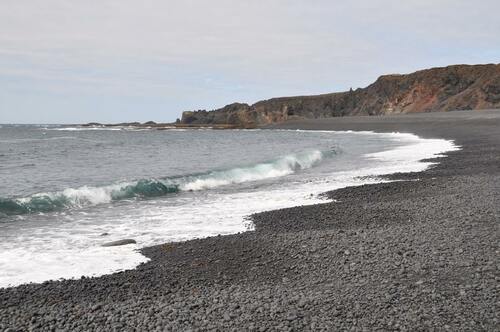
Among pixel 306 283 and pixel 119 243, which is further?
pixel 119 243

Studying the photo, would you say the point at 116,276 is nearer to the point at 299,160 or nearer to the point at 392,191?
the point at 392,191

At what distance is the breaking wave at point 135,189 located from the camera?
43.3ft

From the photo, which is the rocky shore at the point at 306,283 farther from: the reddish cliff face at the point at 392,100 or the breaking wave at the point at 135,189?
the reddish cliff face at the point at 392,100

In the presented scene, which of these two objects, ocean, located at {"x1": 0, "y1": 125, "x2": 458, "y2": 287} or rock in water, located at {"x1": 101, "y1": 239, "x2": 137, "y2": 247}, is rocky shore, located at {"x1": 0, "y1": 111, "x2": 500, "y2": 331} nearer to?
rock in water, located at {"x1": 101, "y1": 239, "x2": 137, "y2": 247}

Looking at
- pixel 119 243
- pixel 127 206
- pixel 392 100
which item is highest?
pixel 392 100

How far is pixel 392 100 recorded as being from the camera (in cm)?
10988

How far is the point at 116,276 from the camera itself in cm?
700

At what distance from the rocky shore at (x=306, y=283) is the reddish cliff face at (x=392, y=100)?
3345 inches

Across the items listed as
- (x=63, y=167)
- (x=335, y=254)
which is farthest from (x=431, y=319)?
(x=63, y=167)

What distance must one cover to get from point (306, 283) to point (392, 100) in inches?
4290

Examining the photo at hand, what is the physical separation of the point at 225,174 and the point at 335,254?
12.7 meters

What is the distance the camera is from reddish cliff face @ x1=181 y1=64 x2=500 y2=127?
91.4 meters

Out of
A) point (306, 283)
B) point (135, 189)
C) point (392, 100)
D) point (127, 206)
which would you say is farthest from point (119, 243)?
point (392, 100)

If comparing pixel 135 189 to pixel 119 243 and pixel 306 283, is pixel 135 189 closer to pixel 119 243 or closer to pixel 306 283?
pixel 119 243
